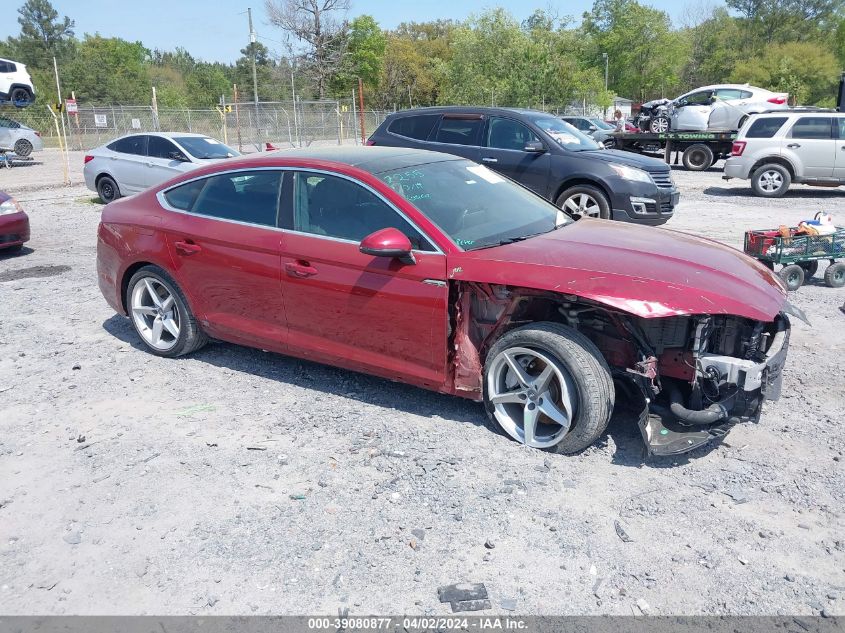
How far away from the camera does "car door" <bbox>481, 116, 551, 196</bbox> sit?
10273mm

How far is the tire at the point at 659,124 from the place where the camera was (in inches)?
919

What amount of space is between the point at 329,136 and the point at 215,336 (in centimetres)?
2873

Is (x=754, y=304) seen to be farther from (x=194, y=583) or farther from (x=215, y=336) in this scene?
(x=215, y=336)

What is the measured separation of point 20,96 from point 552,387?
32405 mm

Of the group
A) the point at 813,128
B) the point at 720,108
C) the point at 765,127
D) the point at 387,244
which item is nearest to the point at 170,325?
the point at 387,244

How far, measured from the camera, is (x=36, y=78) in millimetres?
59188

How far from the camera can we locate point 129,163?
47.2ft

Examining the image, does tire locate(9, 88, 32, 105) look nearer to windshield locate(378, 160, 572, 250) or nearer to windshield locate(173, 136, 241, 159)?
windshield locate(173, 136, 241, 159)

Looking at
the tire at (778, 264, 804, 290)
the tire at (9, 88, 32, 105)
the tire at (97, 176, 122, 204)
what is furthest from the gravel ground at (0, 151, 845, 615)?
the tire at (9, 88, 32, 105)

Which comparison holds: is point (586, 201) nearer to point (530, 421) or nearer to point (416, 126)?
point (416, 126)

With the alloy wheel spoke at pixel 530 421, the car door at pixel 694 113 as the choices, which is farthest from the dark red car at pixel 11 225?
the car door at pixel 694 113

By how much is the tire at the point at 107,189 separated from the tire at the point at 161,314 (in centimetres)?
1027

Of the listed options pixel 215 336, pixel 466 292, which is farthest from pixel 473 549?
pixel 215 336

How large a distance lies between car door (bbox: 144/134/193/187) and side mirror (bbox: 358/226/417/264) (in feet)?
34.8
